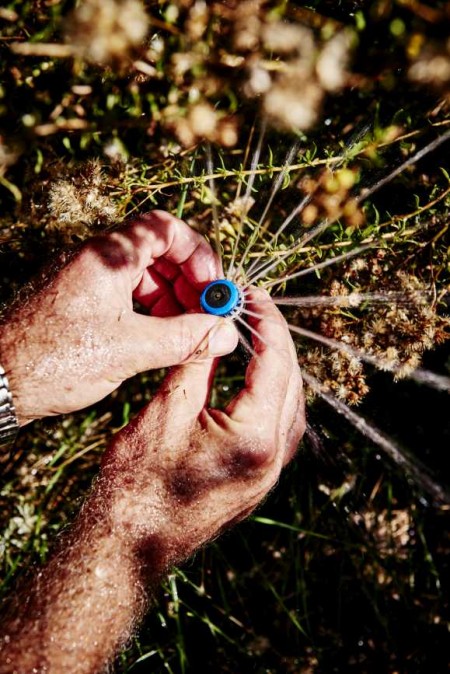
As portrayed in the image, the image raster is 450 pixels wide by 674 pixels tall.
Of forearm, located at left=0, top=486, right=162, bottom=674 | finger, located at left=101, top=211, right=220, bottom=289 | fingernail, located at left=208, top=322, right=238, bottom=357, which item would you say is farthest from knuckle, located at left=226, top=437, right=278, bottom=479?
finger, located at left=101, top=211, right=220, bottom=289

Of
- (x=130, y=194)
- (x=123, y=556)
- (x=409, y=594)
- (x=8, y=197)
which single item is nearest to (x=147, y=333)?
(x=130, y=194)

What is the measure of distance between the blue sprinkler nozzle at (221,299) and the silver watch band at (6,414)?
105cm

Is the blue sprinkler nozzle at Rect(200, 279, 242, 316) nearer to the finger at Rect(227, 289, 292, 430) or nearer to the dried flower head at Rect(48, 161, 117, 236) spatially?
the finger at Rect(227, 289, 292, 430)

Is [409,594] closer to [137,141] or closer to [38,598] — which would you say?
[38,598]

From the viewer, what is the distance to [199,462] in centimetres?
253

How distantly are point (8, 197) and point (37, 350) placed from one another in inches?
51.9

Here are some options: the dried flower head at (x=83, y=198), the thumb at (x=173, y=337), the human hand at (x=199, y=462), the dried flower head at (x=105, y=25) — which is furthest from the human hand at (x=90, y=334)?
the dried flower head at (x=105, y=25)

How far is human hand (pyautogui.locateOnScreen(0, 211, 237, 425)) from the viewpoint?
244cm

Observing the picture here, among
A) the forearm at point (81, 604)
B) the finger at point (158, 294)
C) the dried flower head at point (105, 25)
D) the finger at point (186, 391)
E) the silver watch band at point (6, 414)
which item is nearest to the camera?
the dried flower head at point (105, 25)

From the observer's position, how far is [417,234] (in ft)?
8.45

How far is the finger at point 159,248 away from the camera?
8.44ft

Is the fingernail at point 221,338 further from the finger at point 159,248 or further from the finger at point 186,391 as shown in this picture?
the finger at point 159,248

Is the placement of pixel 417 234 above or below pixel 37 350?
above

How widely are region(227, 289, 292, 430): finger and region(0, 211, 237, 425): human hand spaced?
6.9 inches
